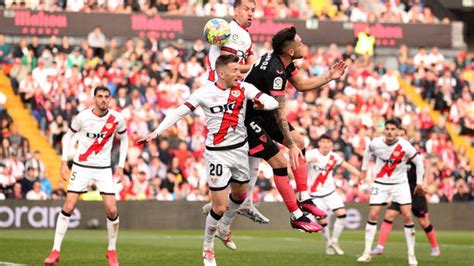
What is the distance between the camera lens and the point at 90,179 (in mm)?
17719

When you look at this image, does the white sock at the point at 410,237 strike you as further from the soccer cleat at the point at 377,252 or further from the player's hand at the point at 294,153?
the player's hand at the point at 294,153

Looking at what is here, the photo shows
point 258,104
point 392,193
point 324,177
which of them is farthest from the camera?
point 324,177

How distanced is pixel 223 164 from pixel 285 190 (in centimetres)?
98

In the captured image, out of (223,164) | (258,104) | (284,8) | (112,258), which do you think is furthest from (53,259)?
(284,8)

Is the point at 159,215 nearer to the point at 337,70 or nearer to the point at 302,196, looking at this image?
the point at 302,196

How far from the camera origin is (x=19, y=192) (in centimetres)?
2831

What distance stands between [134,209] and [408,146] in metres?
A: 10.5

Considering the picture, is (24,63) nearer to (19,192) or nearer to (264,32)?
(19,192)

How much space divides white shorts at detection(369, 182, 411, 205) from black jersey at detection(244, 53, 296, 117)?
6376mm

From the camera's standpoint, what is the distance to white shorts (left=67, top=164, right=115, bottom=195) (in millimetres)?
17625

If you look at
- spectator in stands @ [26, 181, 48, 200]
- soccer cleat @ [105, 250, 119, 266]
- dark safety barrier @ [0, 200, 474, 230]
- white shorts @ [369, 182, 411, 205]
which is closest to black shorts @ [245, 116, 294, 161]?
soccer cleat @ [105, 250, 119, 266]

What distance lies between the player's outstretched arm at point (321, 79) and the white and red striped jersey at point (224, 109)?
2.44 feet

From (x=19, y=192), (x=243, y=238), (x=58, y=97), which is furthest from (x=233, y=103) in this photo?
(x=58, y=97)

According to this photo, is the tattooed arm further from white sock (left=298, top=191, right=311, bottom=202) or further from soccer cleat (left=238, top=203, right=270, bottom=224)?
soccer cleat (left=238, top=203, right=270, bottom=224)
